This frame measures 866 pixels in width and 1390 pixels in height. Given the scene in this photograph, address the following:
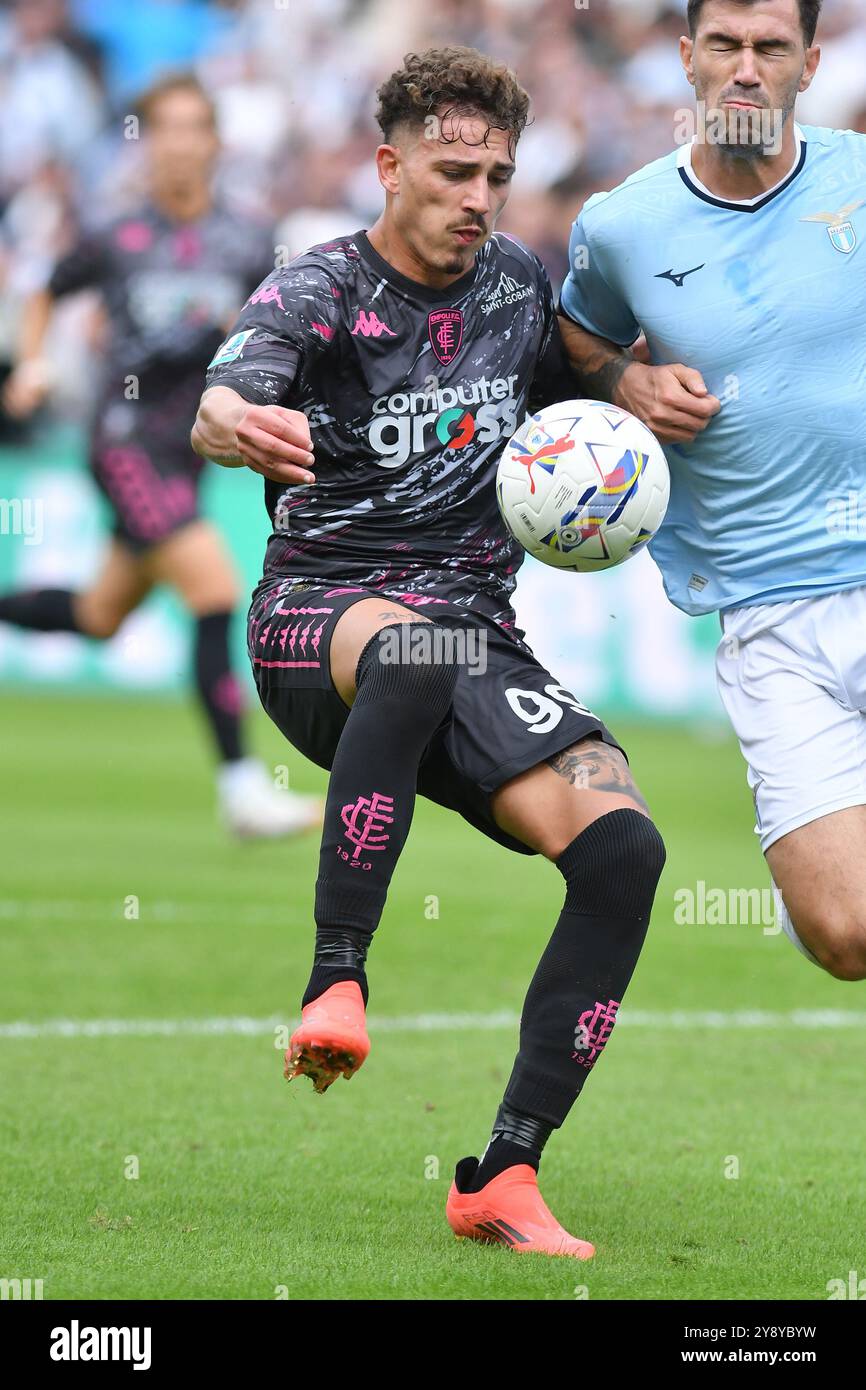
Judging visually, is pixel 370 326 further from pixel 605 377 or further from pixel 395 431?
pixel 605 377

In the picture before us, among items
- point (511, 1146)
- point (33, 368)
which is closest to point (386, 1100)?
point (511, 1146)

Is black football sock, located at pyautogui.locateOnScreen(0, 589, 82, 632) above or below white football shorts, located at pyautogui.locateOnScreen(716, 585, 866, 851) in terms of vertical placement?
above

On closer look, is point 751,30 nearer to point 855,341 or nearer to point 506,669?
point 855,341

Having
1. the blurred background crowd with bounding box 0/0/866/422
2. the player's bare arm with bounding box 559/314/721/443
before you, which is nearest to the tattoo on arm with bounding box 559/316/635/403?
the player's bare arm with bounding box 559/314/721/443

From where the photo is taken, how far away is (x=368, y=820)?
4.03 metres

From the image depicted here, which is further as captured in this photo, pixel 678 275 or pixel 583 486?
pixel 678 275

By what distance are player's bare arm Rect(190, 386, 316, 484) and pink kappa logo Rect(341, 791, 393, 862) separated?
26.8 inches

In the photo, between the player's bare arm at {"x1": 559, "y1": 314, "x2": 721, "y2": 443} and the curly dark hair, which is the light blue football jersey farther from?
the curly dark hair

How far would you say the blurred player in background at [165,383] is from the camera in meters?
10.1

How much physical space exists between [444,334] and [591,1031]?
1645mm

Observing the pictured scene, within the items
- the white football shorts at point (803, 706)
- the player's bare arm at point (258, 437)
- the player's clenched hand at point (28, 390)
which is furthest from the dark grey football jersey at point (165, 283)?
the player's bare arm at point (258, 437)

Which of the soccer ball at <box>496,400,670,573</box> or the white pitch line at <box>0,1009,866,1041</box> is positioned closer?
the soccer ball at <box>496,400,670,573</box>

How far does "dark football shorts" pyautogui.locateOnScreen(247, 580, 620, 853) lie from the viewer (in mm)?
4199

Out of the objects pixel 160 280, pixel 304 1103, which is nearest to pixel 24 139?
pixel 160 280
